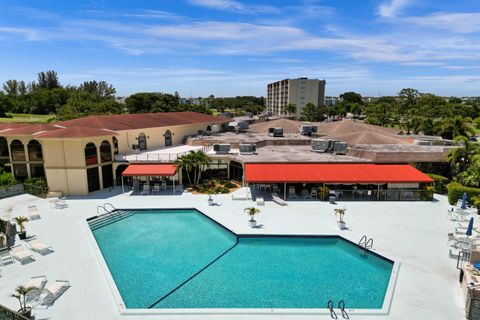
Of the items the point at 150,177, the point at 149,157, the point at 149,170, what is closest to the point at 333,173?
the point at 149,170

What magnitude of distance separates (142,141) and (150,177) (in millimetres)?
8425

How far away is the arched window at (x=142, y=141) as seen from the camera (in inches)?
1694

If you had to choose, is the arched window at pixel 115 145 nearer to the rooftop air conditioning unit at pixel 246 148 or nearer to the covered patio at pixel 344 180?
the rooftop air conditioning unit at pixel 246 148

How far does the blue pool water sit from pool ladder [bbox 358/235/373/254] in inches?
18.1

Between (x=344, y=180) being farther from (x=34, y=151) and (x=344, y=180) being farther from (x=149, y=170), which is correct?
(x=34, y=151)

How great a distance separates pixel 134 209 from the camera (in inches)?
1179

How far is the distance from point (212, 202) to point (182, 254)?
9.93 meters

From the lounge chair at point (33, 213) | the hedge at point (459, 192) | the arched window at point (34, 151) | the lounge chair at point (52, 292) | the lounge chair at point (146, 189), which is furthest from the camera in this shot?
the arched window at point (34, 151)

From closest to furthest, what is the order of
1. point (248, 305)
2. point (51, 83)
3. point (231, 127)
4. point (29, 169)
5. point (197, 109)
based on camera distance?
point (248, 305)
point (29, 169)
point (231, 127)
point (197, 109)
point (51, 83)

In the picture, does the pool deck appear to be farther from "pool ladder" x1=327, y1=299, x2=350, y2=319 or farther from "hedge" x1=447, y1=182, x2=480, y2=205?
"hedge" x1=447, y1=182, x2=480, y2=205

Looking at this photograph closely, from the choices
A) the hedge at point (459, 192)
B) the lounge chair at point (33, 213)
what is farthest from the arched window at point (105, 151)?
the hedge at point (459, 192)

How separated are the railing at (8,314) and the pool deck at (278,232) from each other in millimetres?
1405

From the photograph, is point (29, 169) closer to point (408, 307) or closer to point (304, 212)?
point (304, 212)

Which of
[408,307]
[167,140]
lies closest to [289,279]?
[408,307]
